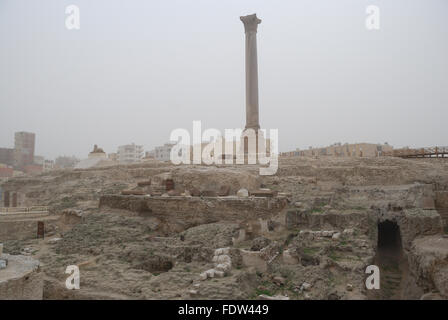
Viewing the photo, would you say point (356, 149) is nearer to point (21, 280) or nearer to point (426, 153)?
point (426, 153)

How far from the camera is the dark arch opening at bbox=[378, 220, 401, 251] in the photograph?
396 inches

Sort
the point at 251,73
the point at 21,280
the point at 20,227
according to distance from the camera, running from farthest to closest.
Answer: the point at 251,73
the point at 20,227
the point at 21,280

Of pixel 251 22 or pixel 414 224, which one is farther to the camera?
pixel 251 22

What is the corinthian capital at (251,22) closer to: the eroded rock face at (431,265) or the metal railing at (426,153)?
the metal railing at (426,153)

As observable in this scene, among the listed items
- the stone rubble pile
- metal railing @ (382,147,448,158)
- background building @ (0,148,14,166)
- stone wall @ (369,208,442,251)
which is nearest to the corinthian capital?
metal railing @ (382,147,448,158)

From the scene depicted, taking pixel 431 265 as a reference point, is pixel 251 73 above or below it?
above

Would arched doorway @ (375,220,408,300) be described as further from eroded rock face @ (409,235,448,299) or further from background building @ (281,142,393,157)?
background building @ (281,142,393,157)

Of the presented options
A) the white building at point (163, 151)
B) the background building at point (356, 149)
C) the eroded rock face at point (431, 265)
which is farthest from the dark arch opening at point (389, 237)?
the white building at point (163, 151)

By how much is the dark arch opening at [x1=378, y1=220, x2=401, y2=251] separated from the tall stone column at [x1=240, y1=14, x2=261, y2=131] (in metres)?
10.3

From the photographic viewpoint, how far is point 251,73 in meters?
20.1

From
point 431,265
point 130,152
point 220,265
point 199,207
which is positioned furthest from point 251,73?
point 130,152

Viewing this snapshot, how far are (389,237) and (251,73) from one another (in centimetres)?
1288

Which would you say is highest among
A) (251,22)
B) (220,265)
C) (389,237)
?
(251,22)
